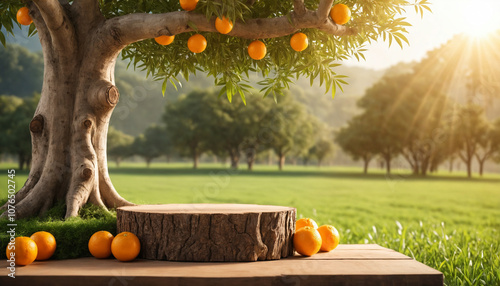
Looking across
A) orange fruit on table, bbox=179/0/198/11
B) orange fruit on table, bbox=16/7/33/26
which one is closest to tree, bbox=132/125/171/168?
orange fruit on table, bbox=16/7/33/26

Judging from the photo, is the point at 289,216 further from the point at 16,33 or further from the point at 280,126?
the point at 280,126

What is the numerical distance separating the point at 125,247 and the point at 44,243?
77cm

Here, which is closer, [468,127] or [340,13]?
[340,13]

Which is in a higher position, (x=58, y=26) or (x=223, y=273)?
(x=58, y=26)

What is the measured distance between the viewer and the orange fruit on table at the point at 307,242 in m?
3.97

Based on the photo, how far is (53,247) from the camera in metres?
3.81

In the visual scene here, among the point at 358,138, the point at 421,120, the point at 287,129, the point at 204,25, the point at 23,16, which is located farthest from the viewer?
the point at 287,129

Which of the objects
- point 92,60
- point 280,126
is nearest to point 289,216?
point 92,60

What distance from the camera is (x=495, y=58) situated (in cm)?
3794

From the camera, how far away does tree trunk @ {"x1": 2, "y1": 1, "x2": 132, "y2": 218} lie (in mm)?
4648

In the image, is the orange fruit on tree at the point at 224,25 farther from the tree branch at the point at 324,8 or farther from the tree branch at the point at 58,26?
the tree branch at the point at 58,26

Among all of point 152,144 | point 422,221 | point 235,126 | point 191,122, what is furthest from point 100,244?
point 152,144

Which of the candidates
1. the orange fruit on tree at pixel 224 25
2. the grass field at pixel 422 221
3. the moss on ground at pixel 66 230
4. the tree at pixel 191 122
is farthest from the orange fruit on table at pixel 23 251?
the tree at pixel 191 122

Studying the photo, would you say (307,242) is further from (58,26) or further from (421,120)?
(421,120)
